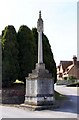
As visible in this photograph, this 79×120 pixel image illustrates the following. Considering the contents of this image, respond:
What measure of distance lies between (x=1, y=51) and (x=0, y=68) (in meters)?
1.62

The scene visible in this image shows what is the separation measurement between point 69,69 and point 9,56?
62366 mm

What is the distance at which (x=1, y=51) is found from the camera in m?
27.1

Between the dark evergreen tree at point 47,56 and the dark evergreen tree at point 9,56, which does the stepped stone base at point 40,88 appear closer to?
the dark evergreen tree at point 9,56

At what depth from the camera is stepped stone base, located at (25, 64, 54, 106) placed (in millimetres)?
20797

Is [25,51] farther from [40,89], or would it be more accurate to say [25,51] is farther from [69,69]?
[69,69]

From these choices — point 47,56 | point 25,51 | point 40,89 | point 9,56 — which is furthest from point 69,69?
point 40,89

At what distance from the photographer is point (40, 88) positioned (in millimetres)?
20844

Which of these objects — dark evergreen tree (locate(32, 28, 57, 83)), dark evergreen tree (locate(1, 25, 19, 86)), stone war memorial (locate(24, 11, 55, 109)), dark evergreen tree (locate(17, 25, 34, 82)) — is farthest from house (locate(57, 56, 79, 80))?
stone war memorial (locate(24, 11, 55, 109))

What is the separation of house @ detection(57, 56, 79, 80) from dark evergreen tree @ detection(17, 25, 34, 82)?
55297 mm

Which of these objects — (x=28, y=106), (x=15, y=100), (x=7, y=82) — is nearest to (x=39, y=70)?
(x=28, y=106)

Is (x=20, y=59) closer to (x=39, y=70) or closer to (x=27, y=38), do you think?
(x=27, y=38)

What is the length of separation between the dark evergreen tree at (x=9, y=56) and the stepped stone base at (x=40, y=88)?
5.26 m

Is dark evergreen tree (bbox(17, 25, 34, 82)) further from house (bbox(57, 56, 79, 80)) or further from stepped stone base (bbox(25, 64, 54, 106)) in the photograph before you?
house (bbox(57, 56, 79, 80))

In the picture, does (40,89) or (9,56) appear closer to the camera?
(40,89)
